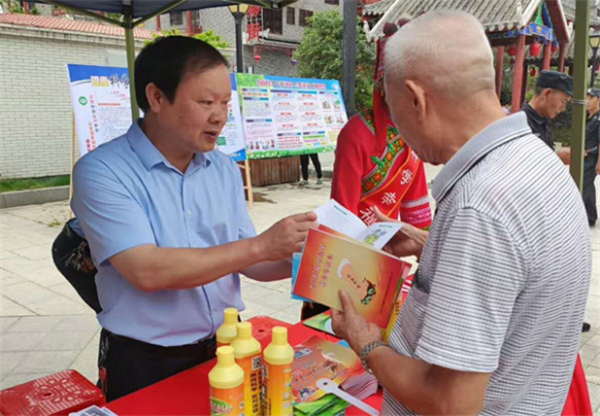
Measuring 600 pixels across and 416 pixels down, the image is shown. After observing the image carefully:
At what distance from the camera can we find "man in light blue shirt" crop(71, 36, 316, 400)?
1.36m

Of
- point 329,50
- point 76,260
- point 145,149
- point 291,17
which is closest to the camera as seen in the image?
point 145,149

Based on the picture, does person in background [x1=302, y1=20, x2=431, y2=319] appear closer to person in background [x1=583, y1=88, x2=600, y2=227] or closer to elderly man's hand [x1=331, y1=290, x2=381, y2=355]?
elderly man's hand [x1=331, y1=290, x2=381, y2=355]

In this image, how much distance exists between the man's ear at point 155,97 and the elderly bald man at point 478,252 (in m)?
0.79

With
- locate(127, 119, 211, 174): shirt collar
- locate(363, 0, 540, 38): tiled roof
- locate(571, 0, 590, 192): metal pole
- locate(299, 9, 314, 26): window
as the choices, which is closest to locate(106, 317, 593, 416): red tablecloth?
locate(127, 119, 211, 174): shirt collar

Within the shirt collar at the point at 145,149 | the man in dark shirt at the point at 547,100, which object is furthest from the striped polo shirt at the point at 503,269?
the man in dark shirt at the point at 547,100

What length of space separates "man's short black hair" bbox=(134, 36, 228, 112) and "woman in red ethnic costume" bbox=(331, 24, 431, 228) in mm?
676

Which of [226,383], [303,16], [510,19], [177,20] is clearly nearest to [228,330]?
[226,383]

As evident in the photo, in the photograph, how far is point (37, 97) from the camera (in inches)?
375

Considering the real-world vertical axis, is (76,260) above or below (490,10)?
below

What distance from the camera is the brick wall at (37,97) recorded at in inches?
361

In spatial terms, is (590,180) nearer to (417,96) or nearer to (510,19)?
(510,19)

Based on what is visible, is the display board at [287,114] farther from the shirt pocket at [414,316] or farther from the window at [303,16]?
the window at [303,16]

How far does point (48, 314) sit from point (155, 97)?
330 centimetres

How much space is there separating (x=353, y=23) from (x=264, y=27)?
66.0ft
